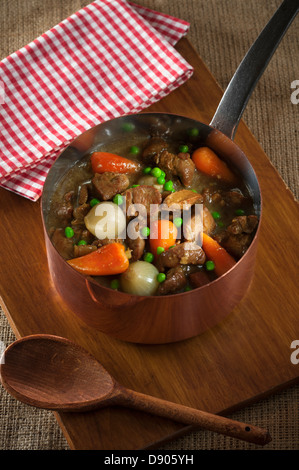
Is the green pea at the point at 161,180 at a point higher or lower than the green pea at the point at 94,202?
higher

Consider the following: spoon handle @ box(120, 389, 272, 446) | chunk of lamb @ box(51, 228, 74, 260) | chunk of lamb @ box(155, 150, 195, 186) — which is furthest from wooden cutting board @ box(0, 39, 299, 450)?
chunk of lamb @ box(155, 150, 195, 186)

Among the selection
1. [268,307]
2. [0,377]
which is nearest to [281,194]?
[268,307]

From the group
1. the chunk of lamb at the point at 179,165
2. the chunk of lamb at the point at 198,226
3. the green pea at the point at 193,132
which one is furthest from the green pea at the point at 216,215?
the green pea at the point at 193,132

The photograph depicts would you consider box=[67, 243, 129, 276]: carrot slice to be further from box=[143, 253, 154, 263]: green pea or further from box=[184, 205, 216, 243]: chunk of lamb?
box=[184, 205, 216, 243]: chunk of lamb

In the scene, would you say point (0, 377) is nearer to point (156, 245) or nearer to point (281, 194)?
point (156, 245)

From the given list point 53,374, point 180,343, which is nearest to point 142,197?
point 180,343

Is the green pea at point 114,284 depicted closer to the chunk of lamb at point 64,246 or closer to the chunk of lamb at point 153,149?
the chunk of lamb at point 64,246
